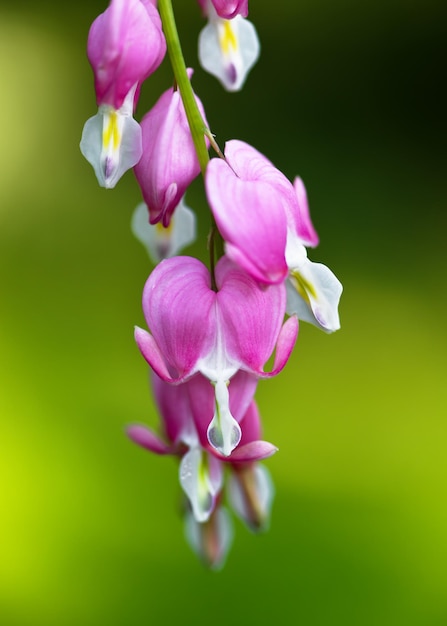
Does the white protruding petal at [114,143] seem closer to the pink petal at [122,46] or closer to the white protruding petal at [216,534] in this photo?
the pink petal at [122,46]

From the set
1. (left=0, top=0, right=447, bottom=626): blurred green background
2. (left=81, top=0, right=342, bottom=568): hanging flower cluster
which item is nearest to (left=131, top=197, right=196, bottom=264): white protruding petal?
(left=81, top=0, right=342, bottom=568): hanging flower cluster

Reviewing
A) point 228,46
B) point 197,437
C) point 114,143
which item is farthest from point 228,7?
point 197,437

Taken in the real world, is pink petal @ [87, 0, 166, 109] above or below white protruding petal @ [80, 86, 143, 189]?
above

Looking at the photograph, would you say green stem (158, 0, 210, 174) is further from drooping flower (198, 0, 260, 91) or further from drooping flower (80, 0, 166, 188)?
drooping flower (198, 0, 260, 91)

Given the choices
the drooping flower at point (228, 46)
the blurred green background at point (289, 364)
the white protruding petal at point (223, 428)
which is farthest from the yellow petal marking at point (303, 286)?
the blurred green background at point (289, 364)

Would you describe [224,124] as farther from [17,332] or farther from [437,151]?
[17,332]

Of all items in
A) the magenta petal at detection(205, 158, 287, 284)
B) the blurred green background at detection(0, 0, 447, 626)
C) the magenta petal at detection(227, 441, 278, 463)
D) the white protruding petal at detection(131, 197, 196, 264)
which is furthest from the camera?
the blurred green background at detection(0, 0, 447, 626)

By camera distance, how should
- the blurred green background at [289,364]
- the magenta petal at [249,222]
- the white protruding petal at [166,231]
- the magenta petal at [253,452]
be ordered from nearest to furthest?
the magenta petal at [249,222] < the magenta petal at [253,452] < the white protruding petal at [166,231] < the blurred green background at [289,364]

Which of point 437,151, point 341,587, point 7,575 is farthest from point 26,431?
point 437,151
